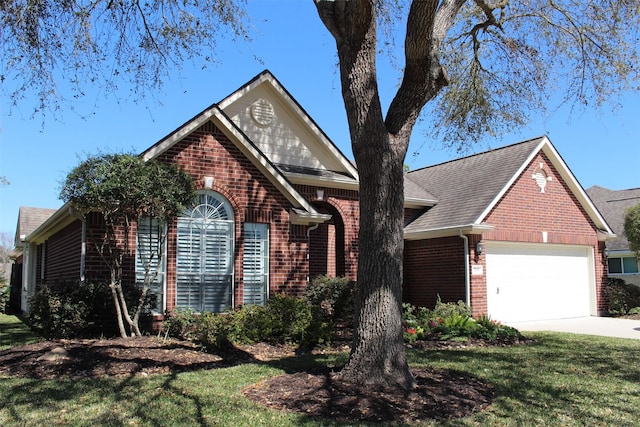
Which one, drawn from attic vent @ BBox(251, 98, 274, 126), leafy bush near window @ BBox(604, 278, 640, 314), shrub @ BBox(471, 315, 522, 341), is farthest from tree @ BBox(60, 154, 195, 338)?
leafy bush near window @ BBox(604, 278, 640, 314)

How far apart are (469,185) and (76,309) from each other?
12813 mm

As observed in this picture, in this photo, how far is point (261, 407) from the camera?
599 centimetres

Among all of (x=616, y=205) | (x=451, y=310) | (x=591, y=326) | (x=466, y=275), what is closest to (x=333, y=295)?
(x=451, y=310)

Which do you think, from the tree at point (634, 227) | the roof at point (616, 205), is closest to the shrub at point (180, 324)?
the tree at point (634, 227)

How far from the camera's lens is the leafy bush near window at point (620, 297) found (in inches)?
721

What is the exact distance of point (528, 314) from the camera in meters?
16.7

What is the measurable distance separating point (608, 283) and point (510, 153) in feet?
19.0

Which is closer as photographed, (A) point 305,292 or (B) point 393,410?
(B) point 393,410

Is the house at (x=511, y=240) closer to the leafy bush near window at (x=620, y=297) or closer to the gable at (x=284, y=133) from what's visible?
the leafy bush near window at (x=620, y=297)

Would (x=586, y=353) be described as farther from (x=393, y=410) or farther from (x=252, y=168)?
(x=252, y=168)

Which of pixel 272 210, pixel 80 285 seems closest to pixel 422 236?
pixel 272 210

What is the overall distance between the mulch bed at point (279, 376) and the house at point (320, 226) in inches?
90.3

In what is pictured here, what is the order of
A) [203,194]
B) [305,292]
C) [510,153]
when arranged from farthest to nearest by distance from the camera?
[510,153] < [305,292] < [203,194]

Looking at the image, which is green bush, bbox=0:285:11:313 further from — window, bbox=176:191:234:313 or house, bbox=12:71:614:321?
window, bbox=176:191:234:313
